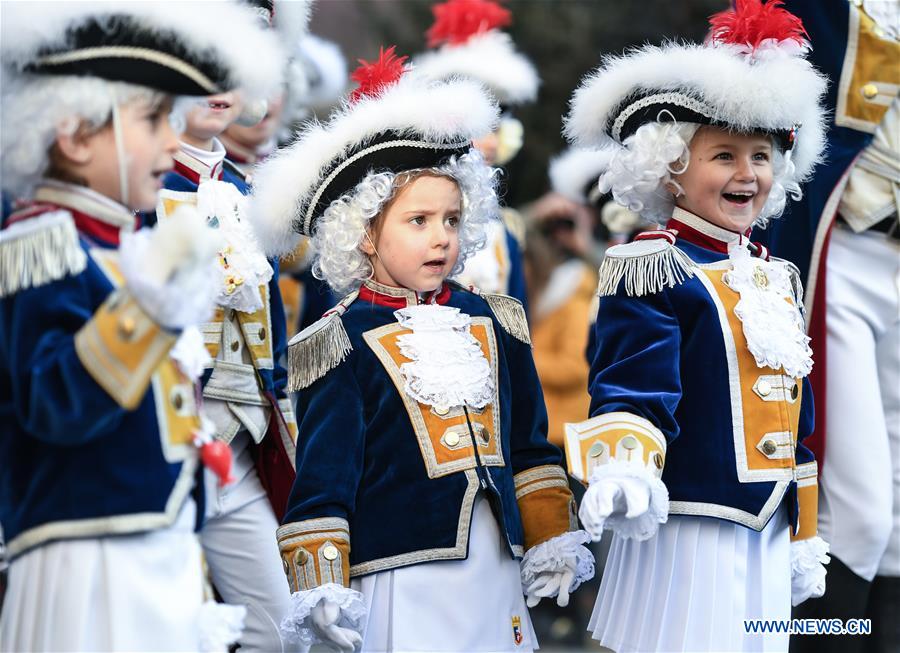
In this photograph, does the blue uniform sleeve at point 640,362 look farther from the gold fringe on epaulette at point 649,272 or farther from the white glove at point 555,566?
the white glove at point 555,566

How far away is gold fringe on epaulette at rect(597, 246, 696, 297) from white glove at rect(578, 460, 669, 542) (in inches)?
21.0

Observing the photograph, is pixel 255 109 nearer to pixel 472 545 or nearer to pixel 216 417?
pixel 216 417

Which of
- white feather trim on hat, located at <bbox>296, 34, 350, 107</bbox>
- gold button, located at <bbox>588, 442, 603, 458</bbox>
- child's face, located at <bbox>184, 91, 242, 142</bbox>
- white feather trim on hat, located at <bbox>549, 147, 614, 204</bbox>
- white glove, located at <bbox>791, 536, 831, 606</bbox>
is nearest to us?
gold button, located at <bbox>588, 442, 603, 458</bbox>

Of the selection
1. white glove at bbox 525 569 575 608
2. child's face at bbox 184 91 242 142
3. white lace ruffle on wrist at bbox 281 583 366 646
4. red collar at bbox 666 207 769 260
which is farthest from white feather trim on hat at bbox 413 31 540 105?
white lace ruffle on wrist at bbox 281 583 366 646

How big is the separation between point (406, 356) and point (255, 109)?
57.0 inches

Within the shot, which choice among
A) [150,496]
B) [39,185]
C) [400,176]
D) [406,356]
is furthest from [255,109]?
[150,496]

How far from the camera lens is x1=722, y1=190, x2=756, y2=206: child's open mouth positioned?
12.5 ft

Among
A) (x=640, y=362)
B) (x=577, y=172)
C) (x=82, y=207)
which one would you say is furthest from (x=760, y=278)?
(x=577, y=172)

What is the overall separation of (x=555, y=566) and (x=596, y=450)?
1.22ft

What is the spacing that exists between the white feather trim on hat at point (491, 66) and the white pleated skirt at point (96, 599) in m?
3.83

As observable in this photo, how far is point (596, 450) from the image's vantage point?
3.46 m

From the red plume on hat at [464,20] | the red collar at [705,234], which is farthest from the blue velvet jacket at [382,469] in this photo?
the red plume on hat at [464,20]

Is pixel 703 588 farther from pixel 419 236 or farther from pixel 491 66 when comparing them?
pixel 491 66

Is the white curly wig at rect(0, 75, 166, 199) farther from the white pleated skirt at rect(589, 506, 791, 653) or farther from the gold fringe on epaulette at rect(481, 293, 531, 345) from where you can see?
the white pleated skirt at rect(589, 506, 791, 653)
